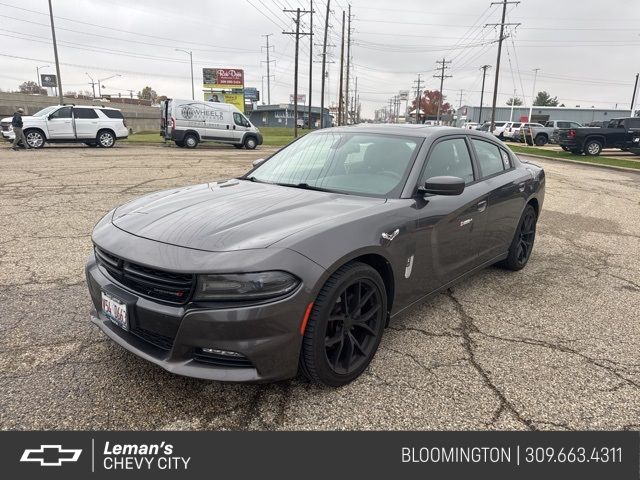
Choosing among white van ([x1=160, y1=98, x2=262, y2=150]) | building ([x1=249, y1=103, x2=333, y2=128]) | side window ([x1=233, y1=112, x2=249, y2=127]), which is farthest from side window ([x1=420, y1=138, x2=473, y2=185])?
building ([x1=249, y1=103, x2=333, y2=128])

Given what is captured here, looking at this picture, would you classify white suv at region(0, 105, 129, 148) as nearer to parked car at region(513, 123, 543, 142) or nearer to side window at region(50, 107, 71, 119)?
side window at region(50, 107, 71, 119)

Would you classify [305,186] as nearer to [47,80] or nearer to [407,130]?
[407,130]

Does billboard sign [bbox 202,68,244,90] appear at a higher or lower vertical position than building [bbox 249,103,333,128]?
higher

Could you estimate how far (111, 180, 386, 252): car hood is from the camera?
2.36 meters

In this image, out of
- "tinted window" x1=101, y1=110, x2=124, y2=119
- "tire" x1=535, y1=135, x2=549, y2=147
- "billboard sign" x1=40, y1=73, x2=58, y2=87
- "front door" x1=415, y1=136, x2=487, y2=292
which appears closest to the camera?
"front door" x1=415, y1=136, x2=487, y2=292

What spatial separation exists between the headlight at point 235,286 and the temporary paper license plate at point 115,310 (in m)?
0.48

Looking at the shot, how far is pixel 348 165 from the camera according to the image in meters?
3.51

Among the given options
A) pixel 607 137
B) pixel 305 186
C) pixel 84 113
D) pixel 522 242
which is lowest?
pixel 522 242

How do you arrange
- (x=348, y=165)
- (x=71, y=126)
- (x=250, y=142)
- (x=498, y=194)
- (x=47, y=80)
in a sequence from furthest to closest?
1. (x=47, y=80)
2. (x=250, y=142)
3. (x=71, y=126)
4. (x=498, y=194)
5. (x=348, y=165)

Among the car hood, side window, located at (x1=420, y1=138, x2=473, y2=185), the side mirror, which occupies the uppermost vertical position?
side window, located at (x1=420, y1=138, x2=473, y2=185)

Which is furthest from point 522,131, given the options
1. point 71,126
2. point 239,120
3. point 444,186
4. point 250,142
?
point 444,186
